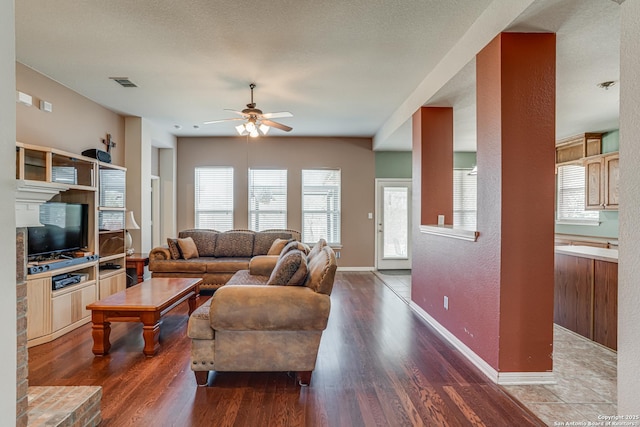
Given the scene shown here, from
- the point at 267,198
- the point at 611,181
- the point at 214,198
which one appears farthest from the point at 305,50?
the point at 611,181

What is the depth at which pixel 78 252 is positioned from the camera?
3771 mm

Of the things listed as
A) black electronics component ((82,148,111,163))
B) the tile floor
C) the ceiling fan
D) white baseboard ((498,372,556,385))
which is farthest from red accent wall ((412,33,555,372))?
black electronics component ((82,148,111,163))

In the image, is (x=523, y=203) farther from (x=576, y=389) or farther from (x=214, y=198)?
(x=214, y=198)

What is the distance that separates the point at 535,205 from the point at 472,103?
6.65 feet

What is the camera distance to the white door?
6941 millimetres

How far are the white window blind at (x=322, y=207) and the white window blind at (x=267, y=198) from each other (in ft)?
1.56

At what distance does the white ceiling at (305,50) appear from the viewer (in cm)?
242

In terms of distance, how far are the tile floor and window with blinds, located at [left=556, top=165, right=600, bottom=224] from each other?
3.61 meters

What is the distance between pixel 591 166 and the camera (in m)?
5.38

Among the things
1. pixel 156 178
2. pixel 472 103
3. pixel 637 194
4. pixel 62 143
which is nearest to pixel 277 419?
pixel 637 194

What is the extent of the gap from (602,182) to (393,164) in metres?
3.40

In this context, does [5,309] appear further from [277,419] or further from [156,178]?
[156,178]

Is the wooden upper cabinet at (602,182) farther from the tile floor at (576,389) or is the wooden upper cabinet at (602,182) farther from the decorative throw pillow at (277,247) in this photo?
the decorative throw pillow at (277,247)

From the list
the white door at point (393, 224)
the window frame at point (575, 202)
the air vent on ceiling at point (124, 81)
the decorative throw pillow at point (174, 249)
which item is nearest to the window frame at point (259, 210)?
the decorative throw pillow at point (174, 249)
